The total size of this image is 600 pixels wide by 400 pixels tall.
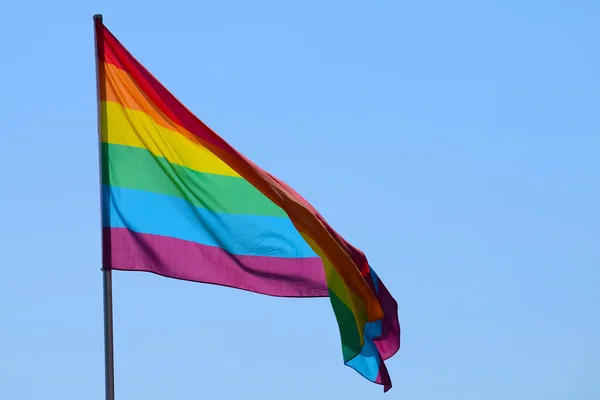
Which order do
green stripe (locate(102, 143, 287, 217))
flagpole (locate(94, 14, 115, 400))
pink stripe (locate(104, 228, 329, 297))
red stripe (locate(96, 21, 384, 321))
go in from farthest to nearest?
red stripe (locate(96, 21, 384, 321)) → green stripe (locate(102, 143, 287, 217)) → pink stripe (locate(104, 228, 329, 297)) → flagpole (locate(94, 14, 115, 400))

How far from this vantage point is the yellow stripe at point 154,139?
13750mm

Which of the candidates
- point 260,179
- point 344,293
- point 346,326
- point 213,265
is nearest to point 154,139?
point 260,179

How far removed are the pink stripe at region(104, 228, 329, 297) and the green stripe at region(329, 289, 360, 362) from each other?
0.91 ft

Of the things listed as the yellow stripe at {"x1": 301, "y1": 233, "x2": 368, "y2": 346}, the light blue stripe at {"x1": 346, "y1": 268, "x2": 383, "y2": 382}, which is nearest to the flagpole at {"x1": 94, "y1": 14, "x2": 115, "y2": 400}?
the yellow stripe at {"x1": 301, "y1": 233, "x2": 368, "y2": 346}

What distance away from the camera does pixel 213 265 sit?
14.4m

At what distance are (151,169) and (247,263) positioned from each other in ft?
6.05

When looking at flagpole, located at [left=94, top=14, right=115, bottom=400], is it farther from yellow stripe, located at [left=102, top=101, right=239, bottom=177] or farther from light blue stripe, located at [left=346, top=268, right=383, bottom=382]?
light blue stripe, located at [left=346, top=268, right=383, bottom=382]

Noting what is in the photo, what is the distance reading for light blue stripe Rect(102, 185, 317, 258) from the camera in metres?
13.6

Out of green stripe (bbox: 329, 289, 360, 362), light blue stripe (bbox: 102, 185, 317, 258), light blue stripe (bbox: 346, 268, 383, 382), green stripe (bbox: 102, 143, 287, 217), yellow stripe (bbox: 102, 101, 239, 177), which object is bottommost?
light blue stripe (bbox: 346, 268, 383, 382)

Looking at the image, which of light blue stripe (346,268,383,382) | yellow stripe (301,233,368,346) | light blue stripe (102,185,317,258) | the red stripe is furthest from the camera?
light blue stripe (346,268,383,382)

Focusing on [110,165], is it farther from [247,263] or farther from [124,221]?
[247,263]

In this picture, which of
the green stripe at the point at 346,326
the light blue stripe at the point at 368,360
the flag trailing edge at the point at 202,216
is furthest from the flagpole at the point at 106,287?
the light blue stripe at the point at 368,360

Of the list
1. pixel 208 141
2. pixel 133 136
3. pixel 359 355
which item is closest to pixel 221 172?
pixel 208 141

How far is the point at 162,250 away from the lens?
13.8 meters
